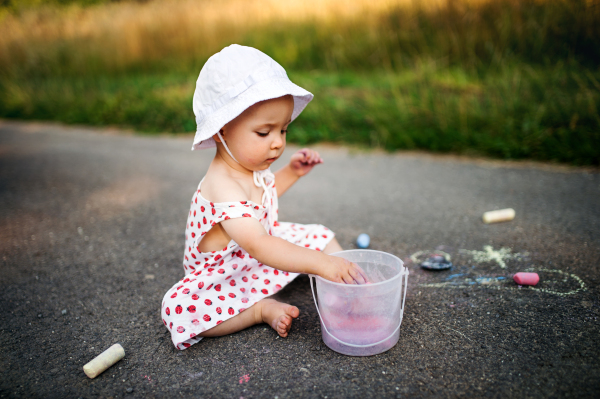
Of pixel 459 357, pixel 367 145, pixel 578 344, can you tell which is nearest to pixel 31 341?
pixel 459 357

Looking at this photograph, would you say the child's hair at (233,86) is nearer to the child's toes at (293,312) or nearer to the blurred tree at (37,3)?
the child's toes at (293,312)

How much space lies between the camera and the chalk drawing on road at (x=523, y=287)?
1.95 metres

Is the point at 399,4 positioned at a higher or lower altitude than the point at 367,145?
higher

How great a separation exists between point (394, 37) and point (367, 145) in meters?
2.04

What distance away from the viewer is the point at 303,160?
7.05 ft

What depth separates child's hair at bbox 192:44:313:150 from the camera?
164cm

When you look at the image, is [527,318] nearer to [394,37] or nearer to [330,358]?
[330,358]

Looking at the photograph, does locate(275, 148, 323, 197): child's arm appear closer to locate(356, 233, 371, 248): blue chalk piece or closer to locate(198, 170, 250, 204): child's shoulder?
locate(198, 170, 250, 204): child's shoulder

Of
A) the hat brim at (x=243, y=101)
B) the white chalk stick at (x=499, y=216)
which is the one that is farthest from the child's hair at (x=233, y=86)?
the white chalk stick at (x=499, y=216)

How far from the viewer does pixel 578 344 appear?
1.60 metres

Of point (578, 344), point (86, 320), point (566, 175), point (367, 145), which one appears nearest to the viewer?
point (578, 344)

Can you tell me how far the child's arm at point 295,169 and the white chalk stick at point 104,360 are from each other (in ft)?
3.19

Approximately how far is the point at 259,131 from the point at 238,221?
0.35 m

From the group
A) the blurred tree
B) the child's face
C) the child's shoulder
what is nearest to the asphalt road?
the child's shoulder
